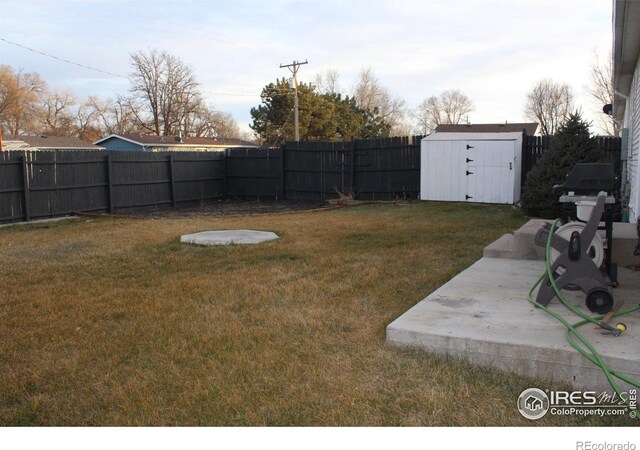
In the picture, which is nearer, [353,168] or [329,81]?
[353,168]

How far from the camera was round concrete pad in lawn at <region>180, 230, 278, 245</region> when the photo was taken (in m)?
7.64

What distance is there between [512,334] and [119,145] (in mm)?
36413

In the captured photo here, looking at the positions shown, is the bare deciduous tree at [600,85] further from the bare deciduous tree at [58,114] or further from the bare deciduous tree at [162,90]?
the bare deciduous tree at [58,114]

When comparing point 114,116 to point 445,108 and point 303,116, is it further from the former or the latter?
point 445,108

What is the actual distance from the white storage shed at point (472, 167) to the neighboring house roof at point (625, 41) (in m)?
2.71

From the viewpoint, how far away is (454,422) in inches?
96.4

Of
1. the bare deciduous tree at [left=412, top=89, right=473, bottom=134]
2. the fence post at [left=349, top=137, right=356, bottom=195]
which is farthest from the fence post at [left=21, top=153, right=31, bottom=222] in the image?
the bare deciduous tree at [left=412, top=89, right=473, bottom=134]

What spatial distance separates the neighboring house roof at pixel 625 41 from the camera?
5574mm

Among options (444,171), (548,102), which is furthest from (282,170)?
(548,102)

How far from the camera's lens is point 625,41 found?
6.96 meters

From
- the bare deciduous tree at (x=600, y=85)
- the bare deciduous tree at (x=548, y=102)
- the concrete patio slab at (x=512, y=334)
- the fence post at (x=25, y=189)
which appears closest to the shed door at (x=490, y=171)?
the concrete patio slab at (x=512, y=334)

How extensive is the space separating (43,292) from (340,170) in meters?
11.8

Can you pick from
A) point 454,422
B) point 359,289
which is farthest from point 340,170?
point 454,422

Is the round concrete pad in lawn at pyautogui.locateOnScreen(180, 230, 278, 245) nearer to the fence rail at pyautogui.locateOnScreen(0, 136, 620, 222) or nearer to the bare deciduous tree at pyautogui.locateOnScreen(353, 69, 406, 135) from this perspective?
the fence rail at pyautogui.locateOnScreen(0, 136, 620, 222)
